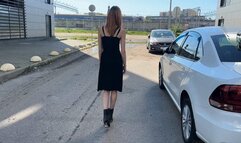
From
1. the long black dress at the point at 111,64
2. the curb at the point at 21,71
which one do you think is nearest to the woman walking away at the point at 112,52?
the long black dress at the point at 111,64

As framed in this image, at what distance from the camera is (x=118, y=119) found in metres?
5.25

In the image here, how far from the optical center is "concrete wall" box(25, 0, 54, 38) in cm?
2491

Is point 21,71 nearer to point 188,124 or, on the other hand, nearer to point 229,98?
point 188,124

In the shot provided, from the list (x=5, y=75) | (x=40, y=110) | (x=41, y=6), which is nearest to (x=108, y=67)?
(x=40, y=110)

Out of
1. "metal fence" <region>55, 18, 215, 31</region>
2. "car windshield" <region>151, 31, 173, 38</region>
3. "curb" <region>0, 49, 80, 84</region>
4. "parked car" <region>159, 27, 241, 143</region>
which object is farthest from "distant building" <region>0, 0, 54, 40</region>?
"metal fence" <region>55, 18, 215, 31</region>

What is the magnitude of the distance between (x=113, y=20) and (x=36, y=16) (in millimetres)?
23758

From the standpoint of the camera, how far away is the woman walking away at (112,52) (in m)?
4.58

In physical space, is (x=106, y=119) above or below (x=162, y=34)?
below

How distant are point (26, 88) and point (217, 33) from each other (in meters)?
5.16

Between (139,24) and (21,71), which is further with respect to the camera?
(139,24)

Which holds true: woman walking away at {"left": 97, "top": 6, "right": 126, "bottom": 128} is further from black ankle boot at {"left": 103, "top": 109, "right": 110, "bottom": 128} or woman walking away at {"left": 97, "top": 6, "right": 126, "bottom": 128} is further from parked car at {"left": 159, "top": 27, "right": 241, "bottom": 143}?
parked car at {"left": 159, "top": 27, "right": 241, "bottom": 143}

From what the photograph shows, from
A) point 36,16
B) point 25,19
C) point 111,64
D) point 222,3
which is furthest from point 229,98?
point 222,3

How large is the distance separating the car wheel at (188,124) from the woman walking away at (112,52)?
1111 mm

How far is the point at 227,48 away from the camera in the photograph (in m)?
3.73
